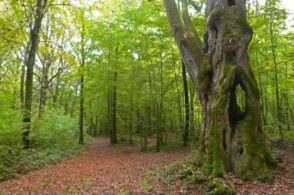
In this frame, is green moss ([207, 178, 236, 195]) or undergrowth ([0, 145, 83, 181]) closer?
green moss ([207, 178, 236, 195])

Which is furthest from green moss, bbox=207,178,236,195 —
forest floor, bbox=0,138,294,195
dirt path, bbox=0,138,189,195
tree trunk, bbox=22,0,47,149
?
tree trunk, bbox=22,0,47,149

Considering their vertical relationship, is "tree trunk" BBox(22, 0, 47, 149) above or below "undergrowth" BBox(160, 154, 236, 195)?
above

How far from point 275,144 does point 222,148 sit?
7.06 m

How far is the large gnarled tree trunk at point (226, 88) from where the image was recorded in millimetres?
7359

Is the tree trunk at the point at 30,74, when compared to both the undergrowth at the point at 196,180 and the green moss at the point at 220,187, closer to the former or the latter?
the undergrowth at the point at 196,180

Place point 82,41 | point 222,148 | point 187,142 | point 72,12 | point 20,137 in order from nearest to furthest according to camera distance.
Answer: point 222,148 → point 20,137 → point 72,12 → point 187,142 → point 82,41

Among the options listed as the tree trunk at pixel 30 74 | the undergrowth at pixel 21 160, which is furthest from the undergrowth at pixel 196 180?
the tree trunk at pixel 30 74

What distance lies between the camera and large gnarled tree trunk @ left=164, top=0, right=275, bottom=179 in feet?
24.1

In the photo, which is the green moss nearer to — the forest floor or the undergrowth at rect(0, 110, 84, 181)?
the forest floor

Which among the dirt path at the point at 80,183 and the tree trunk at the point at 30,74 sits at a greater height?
the tree trunk at the point at 30,74

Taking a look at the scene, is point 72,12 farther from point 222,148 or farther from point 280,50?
point 280,50

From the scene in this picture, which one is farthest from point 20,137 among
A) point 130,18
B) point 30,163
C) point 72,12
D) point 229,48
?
point 229,48

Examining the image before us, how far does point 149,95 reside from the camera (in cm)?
1650

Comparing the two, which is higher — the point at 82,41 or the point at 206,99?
the point at 82,41
